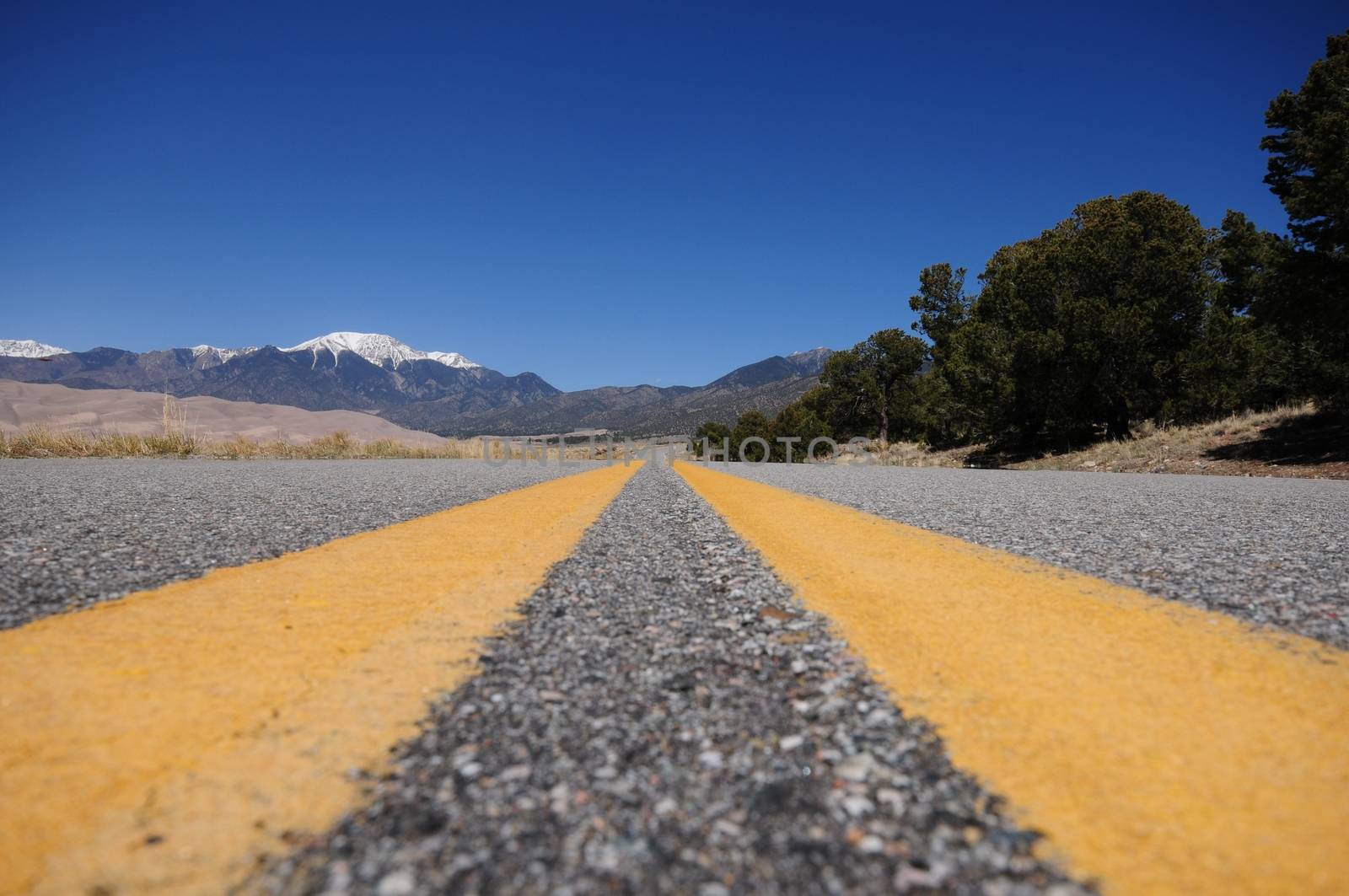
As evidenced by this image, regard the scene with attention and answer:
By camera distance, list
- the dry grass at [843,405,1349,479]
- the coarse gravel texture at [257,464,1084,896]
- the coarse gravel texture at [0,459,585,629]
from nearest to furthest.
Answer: the coarse gravel texture at [257,464,1084,896] < the coarse gravel texture at [0,459,585,629] < the dry grass at [843,405,1349,479]

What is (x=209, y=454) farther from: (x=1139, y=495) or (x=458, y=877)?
(x=1139, y=495)

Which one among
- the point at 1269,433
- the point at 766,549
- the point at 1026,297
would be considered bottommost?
the point at 766,549

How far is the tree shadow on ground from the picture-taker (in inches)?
605

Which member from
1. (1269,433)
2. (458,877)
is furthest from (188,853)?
(1269,433)

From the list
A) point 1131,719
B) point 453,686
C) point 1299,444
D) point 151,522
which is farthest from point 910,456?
point 453,686

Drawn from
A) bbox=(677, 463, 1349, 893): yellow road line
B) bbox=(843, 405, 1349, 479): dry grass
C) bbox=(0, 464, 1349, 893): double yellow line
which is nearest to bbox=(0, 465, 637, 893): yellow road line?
bbox=(0, 464, 1349, 893): double yellow line

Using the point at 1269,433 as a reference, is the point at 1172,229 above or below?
above

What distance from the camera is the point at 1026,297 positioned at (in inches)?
1072

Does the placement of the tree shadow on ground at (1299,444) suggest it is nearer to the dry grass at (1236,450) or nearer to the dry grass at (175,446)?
the dry grass at (1236,450)

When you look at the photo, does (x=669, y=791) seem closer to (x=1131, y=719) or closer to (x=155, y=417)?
(x=1131, y=719)

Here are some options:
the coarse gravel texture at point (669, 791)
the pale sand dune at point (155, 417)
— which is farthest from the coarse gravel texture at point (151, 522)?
the pale sand dune at point (155, 417)

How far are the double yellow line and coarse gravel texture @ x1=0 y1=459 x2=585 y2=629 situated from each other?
505mm

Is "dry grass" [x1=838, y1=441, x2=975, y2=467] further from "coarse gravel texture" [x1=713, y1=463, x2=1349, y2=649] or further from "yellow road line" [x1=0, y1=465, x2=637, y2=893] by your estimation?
"yellow road line" [x1=0, y1=465, x2=637, y2=893]

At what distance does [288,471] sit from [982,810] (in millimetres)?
15244
